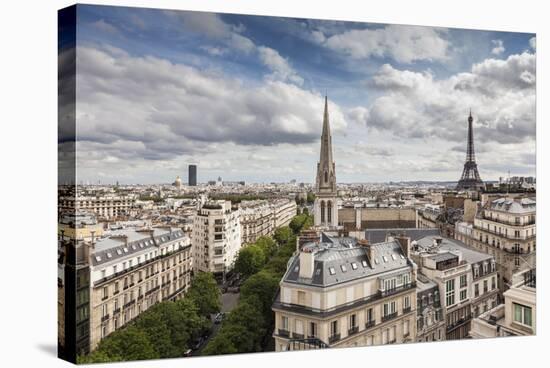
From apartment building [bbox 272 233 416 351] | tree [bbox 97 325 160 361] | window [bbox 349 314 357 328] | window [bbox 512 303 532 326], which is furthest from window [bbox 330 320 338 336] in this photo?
window [bbox 512 303 532 326]

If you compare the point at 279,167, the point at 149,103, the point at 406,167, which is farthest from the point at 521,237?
the point at 149,103

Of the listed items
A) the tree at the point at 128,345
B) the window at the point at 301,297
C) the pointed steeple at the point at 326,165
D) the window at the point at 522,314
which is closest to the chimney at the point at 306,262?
the window at the point at 301,297

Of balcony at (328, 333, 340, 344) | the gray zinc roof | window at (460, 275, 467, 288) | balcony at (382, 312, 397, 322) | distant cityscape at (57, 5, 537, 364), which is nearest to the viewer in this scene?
distant cityscape at (57, 5, 537, 364)

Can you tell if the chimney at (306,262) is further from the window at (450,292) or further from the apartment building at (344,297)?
the window at (450,292)

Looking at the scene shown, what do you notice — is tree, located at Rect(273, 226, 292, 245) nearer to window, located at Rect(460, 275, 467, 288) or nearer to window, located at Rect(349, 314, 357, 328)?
window, located at Rect(349, 314, 357, 328)

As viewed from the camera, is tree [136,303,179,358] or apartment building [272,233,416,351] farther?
apartment building [272,233,416,351]

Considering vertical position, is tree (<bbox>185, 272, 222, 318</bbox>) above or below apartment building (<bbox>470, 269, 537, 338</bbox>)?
above

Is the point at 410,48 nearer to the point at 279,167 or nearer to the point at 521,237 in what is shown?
the point at 279,167
